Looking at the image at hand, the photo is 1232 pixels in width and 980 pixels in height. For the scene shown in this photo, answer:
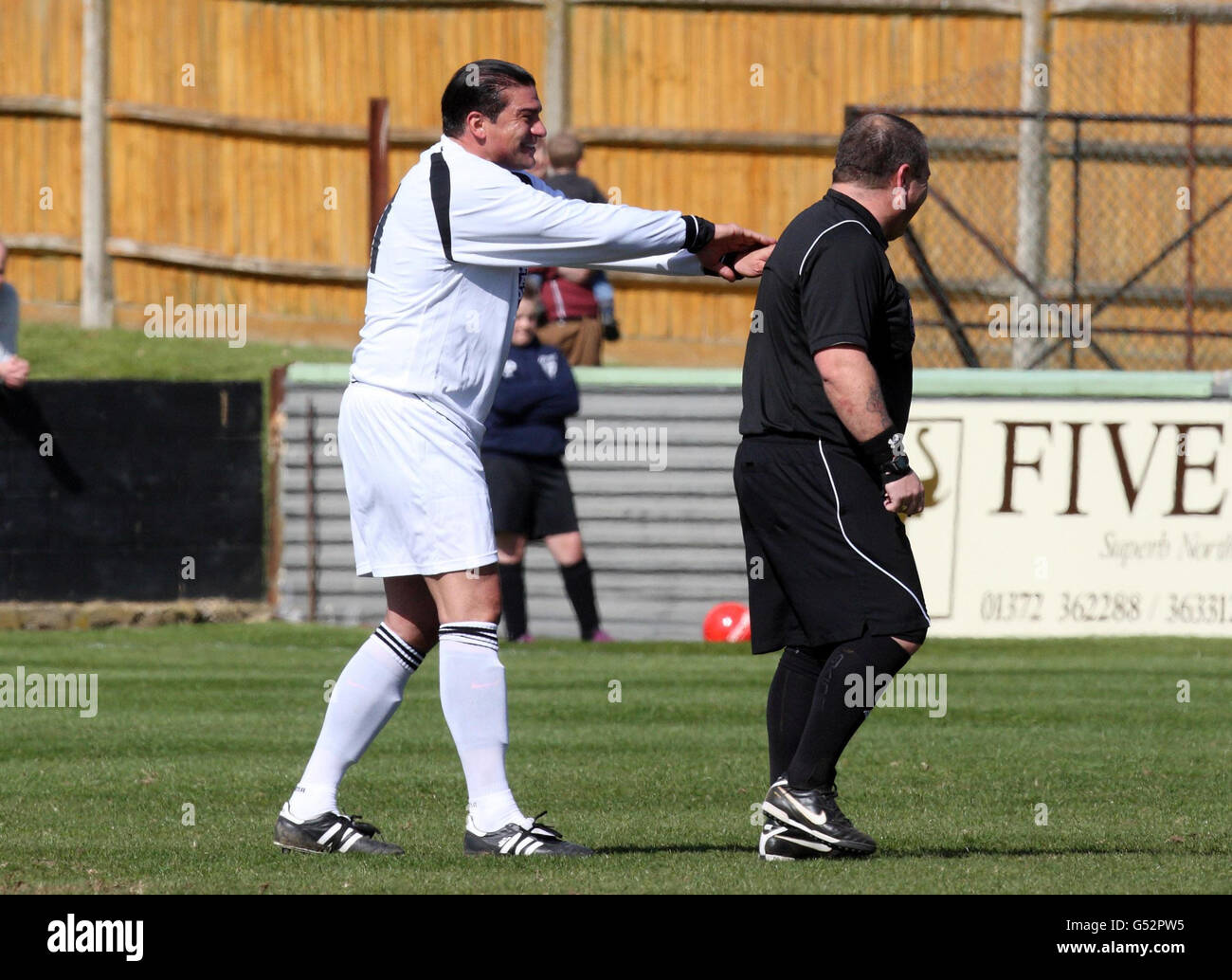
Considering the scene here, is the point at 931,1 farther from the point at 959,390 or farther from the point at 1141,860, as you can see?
the point at 1141,860

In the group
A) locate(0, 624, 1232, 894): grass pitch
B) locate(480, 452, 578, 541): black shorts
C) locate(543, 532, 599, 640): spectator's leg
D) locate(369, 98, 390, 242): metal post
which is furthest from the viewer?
locate(369, 98, 390, 242): metal post

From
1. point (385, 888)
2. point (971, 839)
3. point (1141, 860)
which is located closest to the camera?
point (385, 888)

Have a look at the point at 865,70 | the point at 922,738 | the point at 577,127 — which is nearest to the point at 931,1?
the point at 865,70

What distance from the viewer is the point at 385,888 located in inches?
222

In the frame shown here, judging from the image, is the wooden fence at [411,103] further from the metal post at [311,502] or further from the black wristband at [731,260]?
the black wristband at [731,260]

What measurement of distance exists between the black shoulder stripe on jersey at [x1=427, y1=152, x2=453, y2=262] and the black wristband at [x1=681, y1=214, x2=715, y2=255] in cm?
68

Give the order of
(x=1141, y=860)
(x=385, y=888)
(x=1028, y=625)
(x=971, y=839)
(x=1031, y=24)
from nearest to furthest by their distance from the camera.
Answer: (x=385, y=888) < (x=1141, y=860) < (x=971, y=839) < (x=1028, y=625) < (x=1031, y=24)

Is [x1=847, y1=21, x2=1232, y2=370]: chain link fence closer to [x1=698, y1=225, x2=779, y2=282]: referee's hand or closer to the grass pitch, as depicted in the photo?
the grass pitch

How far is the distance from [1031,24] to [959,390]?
779 cm

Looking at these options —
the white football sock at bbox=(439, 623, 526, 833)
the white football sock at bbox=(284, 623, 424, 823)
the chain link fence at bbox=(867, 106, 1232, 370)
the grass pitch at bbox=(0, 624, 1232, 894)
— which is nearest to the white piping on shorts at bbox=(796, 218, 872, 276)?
the white football sock at bbox=(439, 623, 526, 833)

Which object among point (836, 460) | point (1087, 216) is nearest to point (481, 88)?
point (836, 460)

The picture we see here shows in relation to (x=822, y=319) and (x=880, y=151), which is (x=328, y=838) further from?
(x=880, y=151)

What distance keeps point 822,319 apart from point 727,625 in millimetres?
8176

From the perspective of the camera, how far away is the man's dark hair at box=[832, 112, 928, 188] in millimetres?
6270
